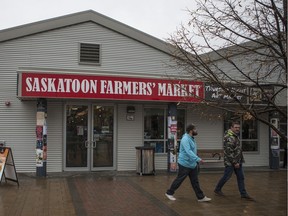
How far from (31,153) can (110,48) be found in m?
4.78

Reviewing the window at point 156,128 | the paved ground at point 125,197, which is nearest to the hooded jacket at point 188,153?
the paved ground at point 125,197

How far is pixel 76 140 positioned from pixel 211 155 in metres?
5.26

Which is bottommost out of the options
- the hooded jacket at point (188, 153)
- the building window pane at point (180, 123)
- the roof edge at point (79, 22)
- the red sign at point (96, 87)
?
the hooded jacket at point (188, 153)

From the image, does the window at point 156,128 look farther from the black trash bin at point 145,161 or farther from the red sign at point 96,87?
the red sign at point 96,87

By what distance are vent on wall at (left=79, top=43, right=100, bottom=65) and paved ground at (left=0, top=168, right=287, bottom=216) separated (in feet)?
13.7

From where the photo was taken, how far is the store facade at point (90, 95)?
14.0 metres

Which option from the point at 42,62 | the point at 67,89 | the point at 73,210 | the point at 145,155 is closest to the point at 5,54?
the point at 42,62

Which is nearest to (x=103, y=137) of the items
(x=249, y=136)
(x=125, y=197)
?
(x=125, y=197)

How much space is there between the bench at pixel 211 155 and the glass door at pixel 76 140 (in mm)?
4419

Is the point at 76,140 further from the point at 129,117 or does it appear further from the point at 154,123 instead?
the point at 154,123

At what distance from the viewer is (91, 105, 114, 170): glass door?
1522 cm

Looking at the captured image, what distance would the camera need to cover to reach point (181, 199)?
33.1 feet

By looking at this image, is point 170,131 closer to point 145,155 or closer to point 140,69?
point 145,155

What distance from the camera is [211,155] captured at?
16469 mm
